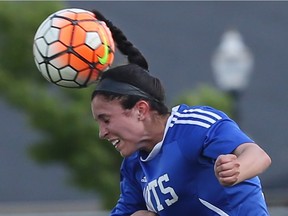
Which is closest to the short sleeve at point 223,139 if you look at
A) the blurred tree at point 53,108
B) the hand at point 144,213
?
the hand at point 144,213

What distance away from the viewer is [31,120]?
1209 centimetres

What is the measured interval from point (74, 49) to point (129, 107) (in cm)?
51

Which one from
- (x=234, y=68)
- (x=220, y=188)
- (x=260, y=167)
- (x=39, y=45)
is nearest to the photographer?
(x=260, y=167)

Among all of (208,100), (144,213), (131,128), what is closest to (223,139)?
(131,128)

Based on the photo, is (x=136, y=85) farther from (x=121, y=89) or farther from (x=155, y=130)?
(x=155, y=130)

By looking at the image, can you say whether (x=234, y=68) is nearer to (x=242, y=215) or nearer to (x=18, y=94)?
(x=18, y=94)

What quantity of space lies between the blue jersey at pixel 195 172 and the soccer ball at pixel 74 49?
1.75 feet

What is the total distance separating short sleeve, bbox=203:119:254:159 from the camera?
490 cm

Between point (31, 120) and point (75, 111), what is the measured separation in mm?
667

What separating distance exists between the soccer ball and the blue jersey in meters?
0.53

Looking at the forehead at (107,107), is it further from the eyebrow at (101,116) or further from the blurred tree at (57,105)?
the blurred tree at (57,105)

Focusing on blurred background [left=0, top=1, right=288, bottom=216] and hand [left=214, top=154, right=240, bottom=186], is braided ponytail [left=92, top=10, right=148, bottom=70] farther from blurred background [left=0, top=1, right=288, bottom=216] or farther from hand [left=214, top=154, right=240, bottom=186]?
blurred background [left=0, top=1, right=288, bottom=216]

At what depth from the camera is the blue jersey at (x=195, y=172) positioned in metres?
5.04

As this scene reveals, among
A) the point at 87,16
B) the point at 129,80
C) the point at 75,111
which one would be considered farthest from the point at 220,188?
the point at 75,111
